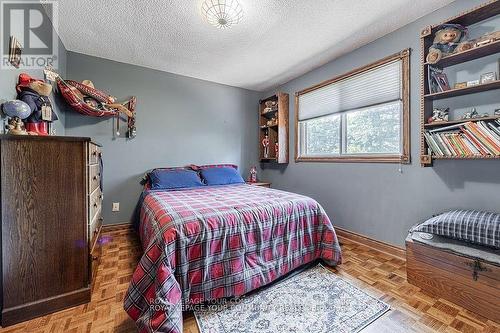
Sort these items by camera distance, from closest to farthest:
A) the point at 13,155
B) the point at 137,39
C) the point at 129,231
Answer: the point at 13,155
the point at 137,39
the point at 129,231

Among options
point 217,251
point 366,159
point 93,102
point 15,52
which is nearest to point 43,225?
point 217,251

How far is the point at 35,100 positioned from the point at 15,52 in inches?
12.7

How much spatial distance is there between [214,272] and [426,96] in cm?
221

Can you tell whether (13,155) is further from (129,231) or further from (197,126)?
(197,126)

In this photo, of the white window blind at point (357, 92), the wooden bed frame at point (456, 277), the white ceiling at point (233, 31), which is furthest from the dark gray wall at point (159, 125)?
the wooden bed frame at point (456, 277)

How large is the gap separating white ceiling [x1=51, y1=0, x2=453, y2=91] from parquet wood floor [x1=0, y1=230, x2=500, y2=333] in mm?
2319

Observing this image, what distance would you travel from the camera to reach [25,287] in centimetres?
129

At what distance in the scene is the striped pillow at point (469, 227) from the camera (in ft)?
4.47

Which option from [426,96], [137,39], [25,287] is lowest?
[25,287]

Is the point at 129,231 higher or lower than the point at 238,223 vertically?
lower

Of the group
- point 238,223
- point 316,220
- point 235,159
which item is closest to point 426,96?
point 316,220

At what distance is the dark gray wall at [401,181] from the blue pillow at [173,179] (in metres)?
1.68

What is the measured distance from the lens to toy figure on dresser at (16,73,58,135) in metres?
1.50

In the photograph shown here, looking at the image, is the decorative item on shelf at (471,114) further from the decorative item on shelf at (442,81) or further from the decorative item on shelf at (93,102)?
the decorative item on shelf at (93,102)
